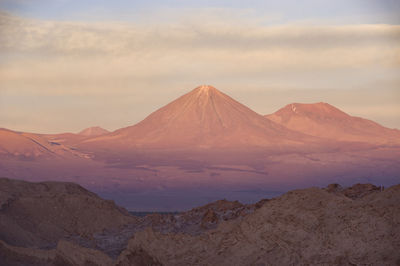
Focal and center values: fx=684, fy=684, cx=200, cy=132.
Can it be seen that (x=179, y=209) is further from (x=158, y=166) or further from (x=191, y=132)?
(x=191, y=132)

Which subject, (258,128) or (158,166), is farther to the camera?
(258,128)

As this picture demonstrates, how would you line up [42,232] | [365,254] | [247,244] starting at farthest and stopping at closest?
[42,232] → [247,244] → [365,254]

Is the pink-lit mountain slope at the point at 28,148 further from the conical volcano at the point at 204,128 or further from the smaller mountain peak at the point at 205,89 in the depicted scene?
the smaller mountain peak at the point at 205,89

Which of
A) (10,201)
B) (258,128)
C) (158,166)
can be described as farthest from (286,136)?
(10,201)

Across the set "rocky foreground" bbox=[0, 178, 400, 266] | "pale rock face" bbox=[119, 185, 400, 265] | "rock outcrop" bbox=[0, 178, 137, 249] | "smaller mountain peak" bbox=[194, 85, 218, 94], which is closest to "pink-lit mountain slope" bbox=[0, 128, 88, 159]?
"smaller mountain peak" bbox=[194, 85, 218, 94]

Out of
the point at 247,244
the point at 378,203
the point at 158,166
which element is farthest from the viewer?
the point at 158,166

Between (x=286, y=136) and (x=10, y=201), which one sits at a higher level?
(x=286, y=136)

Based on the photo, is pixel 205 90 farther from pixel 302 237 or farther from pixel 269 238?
pixel 302 237
